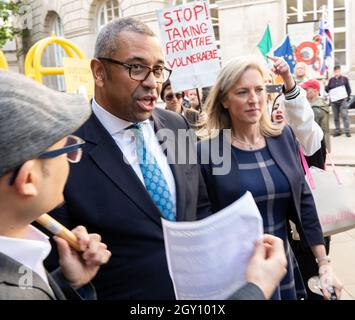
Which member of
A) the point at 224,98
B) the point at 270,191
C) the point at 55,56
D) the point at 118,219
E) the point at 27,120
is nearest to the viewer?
the point at 27,120

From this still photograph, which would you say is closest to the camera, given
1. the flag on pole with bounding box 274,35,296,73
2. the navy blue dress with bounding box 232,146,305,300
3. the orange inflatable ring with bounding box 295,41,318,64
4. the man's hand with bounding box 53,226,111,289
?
the man's hand with bounding box 53,226,111,289

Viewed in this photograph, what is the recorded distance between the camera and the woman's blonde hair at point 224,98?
2258mm

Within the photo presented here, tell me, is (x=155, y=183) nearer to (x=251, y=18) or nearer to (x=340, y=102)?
(x=340, y=102)

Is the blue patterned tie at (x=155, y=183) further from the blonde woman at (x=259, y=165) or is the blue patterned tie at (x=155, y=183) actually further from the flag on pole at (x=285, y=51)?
the flag on pole at (x=285, y=51)

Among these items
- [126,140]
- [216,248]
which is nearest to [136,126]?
[126,140]

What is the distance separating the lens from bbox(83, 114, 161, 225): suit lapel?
1516 millimetres

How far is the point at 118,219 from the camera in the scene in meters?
1.47

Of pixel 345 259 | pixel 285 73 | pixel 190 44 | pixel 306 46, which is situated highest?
pixel 306 46

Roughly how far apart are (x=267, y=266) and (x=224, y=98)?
1.45 meters

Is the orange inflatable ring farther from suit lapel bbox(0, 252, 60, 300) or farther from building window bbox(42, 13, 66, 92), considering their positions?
building window bbox(42, 13, 66, 92)

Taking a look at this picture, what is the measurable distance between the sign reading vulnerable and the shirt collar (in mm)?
2658

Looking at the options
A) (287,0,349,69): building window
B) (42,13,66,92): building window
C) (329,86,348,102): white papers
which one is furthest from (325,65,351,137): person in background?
(42,13,66,92): building window
